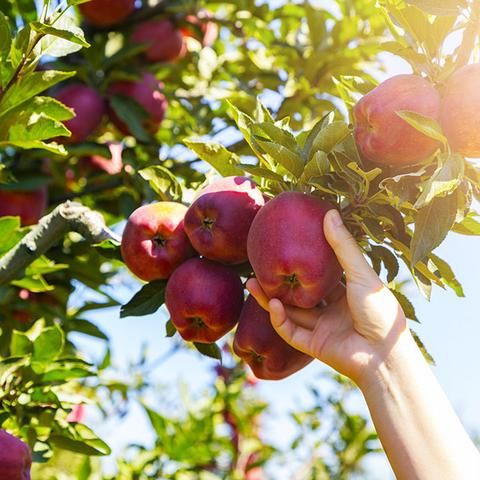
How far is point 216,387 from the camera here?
3021mm

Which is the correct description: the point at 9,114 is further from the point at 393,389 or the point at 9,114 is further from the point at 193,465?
the point at 193,465

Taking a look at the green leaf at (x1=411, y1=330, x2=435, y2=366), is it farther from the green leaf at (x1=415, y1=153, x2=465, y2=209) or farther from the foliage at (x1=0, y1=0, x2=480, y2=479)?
the green leaf at (x1=415, y1=153, x2=465, y2=209)

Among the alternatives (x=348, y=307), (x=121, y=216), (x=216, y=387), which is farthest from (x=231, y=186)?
(x=216, y=387)

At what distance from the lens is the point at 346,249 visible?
3.72ft

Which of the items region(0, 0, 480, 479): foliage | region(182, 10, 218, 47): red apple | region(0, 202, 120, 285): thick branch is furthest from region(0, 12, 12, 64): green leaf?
region(182, 10, 218, 47): red apple

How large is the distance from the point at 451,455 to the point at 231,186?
0.51 m

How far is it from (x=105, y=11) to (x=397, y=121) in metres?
1.37

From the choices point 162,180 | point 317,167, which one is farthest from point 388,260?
point 162,180

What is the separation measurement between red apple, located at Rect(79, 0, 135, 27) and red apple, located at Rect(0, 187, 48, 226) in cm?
54

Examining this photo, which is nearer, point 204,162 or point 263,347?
point 263,347

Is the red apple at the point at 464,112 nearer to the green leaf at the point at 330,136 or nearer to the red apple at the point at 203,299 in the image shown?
the green leaf at the point at 330,136

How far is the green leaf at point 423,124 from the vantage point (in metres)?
1.05

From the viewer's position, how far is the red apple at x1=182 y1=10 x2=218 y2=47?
240cm

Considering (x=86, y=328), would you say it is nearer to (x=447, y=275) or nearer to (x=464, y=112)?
(x=447, y=275)
